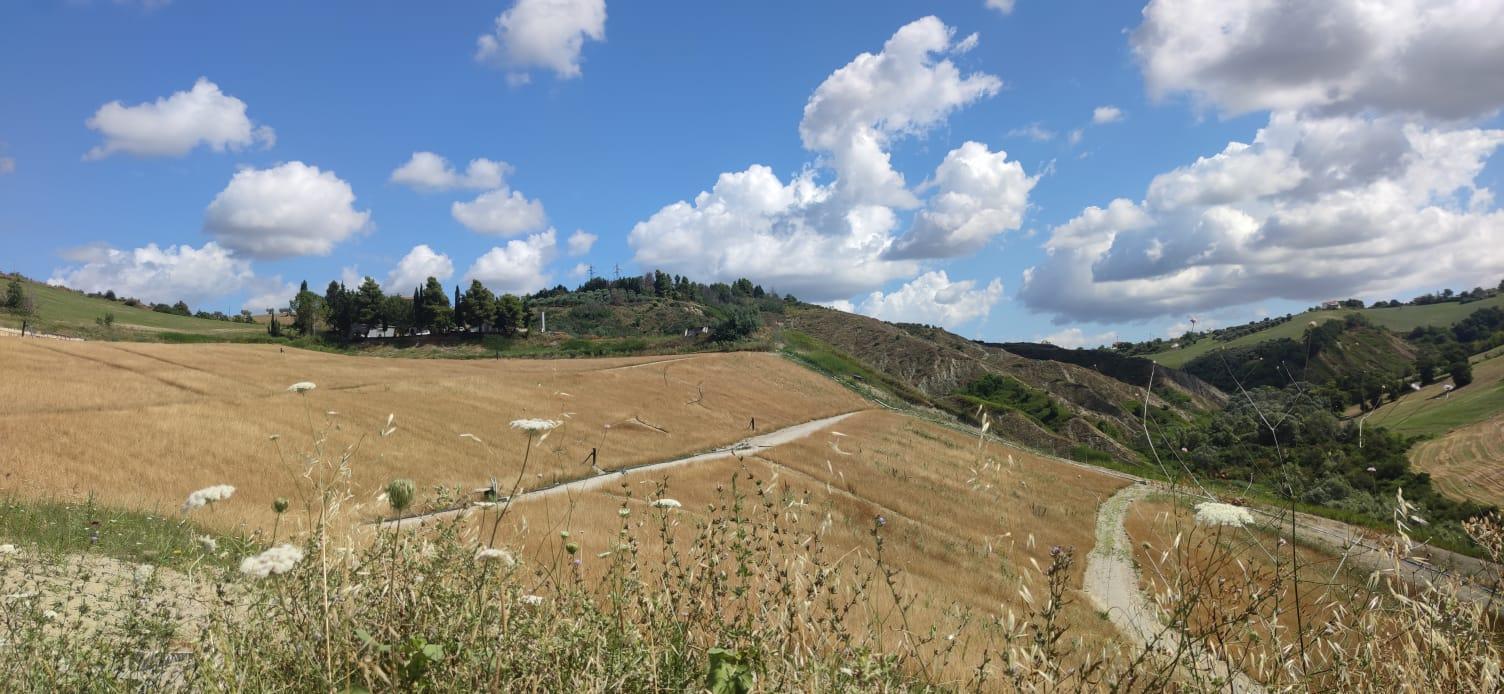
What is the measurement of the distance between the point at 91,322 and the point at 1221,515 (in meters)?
105

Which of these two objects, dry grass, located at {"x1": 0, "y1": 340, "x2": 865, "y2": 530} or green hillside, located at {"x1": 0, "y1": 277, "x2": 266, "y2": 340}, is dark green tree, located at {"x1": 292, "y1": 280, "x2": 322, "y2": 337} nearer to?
green hillside, located at {"x1": 0, "y1": 277, "x2": 266, "y2": 340}

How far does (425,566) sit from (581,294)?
147 m

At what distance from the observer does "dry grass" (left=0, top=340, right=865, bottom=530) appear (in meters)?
13.2

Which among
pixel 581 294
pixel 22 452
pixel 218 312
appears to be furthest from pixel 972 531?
pixel 218 312

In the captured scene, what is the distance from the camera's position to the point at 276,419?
66.4 ft

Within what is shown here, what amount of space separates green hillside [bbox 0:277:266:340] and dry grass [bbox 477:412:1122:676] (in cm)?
6194

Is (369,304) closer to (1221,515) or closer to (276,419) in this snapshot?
(276,419)

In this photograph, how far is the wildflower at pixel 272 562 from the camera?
2289 mm

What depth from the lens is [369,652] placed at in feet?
8.26

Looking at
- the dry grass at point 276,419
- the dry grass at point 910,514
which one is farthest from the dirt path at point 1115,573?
the dry grass at point 276,419

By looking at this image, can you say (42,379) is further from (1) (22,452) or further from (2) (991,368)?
(2) (991,368)

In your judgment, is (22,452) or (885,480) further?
(885,480)

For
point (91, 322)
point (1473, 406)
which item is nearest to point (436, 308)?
point (91, 322)

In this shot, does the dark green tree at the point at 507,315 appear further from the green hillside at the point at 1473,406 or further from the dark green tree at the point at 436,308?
the green hillside at the point at 1473,406
